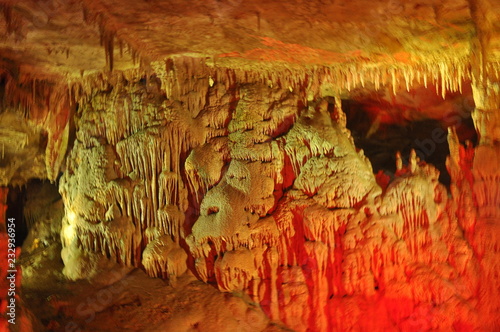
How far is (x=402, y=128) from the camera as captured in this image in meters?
10.0

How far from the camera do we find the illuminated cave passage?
20.9 ft

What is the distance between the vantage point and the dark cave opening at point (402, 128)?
9312 mm

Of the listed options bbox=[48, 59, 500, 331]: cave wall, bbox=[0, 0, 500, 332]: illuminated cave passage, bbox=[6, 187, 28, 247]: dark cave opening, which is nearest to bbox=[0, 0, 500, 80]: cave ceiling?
bbox=[0, 0, 500, 332]: illuminated cave passage

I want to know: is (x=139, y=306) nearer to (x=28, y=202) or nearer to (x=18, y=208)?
(x=28, y=202)

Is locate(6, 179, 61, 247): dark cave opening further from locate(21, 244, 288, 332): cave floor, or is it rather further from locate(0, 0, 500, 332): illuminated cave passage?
locate(21, 244, 288, 332): cave floor

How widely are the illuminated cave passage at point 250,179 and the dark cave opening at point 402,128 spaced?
182 centimetres

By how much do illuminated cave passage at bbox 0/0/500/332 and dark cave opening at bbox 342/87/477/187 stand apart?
1816mm

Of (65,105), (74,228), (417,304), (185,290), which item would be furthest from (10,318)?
(417,304)

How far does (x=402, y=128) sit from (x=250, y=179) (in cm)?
417

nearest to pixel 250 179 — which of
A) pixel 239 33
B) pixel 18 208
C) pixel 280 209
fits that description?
pixel 280 209

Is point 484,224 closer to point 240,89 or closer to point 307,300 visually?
point 307,300

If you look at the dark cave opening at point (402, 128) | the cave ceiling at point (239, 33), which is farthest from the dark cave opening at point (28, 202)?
the dark cave opening at point (402, 128)

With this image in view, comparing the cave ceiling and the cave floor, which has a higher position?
the cave ceiling

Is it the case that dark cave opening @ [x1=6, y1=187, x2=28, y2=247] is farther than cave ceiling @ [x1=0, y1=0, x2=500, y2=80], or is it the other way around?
dark cave opening @ [x1=6, y1=187, x2=28, y2=247]
